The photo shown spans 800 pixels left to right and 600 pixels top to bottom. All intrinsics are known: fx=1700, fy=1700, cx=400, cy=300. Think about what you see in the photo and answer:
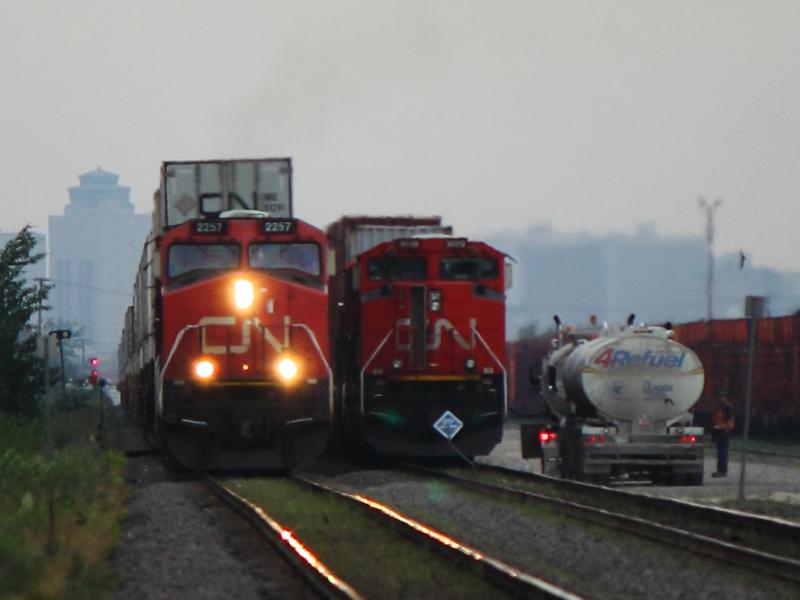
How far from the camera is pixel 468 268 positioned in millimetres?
29719

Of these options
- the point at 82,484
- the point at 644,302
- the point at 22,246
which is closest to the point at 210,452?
the point at 82,484

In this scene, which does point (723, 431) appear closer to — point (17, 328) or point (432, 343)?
point (432, 343)

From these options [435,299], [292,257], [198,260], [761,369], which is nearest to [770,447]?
[761,369]

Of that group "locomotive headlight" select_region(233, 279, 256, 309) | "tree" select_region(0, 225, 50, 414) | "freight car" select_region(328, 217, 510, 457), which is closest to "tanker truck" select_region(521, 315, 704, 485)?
"freight car" select_region(328, 217, 510, 457)

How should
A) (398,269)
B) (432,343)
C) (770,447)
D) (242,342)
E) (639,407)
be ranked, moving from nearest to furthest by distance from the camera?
(242,342)
(639,407)
(432,343)
(398,269)
(770,447)

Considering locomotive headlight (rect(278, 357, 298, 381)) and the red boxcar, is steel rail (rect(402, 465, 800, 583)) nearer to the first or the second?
locomotive headlight (rect(278, 357, 298, 381))

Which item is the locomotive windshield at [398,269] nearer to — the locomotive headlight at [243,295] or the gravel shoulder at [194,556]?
the locomotive headlight at [243,295]

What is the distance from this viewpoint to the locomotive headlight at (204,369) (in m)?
26.3

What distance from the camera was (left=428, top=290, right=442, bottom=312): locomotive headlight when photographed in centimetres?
2945

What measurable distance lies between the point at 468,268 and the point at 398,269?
4.01ft

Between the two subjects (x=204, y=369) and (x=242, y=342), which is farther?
(x=242, y=342)

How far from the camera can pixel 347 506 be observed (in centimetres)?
2073

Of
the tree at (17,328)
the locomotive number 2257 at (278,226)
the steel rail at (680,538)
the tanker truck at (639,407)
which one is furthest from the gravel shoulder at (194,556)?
the tree at (17,328)

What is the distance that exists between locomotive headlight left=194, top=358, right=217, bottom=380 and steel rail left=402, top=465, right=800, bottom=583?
4.98m
